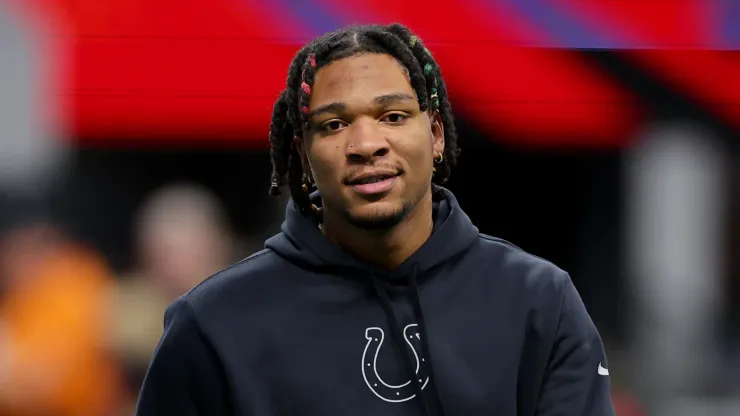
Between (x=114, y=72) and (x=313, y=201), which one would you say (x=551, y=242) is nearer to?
(x=114, y=72)

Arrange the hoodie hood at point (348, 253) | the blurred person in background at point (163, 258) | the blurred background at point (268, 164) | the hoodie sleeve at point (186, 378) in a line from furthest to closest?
the blurred person in background at point (163, 258) < the blurred background at point (268, 164) < the hoodie hood at point (348, 253) < the hoodie sleeve at point (186, 378)

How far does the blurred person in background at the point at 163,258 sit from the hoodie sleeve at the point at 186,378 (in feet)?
6.06

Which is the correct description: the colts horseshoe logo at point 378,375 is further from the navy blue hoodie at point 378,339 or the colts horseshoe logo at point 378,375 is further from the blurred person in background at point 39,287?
the blurred person in background at point 39,287

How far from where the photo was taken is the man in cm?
149

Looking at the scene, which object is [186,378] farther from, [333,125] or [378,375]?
[333,125]

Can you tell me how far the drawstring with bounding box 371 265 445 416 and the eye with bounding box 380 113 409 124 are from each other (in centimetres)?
23

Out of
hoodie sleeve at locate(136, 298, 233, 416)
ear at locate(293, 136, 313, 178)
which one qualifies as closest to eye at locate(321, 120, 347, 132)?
ear at locate(293, 136, 313, 178)

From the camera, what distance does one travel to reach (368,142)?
1.49m

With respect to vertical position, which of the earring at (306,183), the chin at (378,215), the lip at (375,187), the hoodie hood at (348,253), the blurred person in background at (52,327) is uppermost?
the earring at (306,183)

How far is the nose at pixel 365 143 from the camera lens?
149 centimetres

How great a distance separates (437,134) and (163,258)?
1.90 metres

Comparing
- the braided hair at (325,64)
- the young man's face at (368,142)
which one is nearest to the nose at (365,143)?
the young man's face at (368,142)

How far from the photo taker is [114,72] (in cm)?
315

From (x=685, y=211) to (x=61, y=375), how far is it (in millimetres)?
2060
